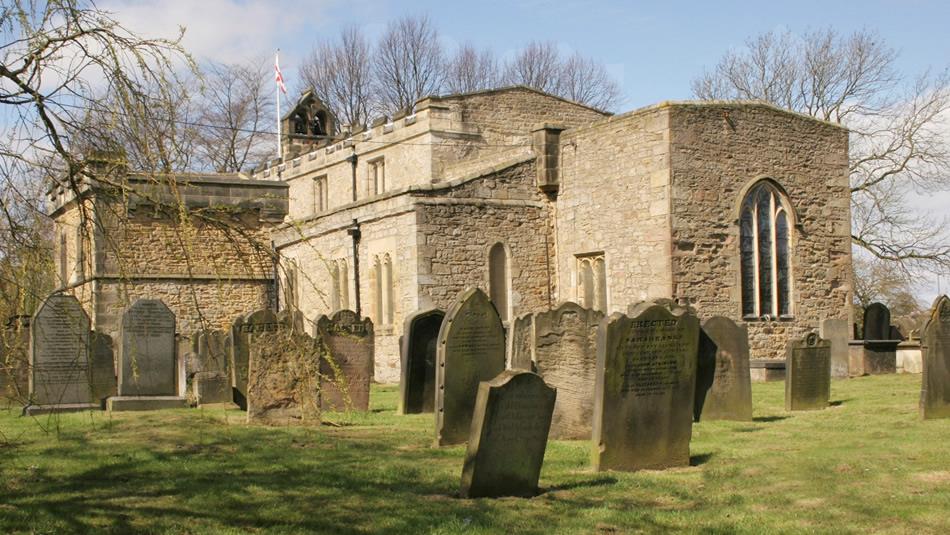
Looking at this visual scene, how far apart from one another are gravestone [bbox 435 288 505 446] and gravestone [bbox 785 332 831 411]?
4680 mm

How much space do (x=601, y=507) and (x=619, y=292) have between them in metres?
16.5

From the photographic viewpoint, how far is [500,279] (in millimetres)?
26406

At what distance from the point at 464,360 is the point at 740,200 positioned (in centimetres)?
1325

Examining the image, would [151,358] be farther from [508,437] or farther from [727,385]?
[508,437]

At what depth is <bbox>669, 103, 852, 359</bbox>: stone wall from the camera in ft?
78.1

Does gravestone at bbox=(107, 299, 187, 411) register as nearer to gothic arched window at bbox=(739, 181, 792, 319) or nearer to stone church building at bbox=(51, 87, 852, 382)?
stone church building at bbox=(51, 87, 852, 382)

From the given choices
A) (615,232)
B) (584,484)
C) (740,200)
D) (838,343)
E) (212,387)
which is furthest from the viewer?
(615,232)

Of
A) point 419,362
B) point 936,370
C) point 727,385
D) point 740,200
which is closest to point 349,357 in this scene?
point 419,362

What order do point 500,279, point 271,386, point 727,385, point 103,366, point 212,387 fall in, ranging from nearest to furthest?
point 271,386 < point 727,385 < point 212,387 < point 103,366 < point 500,279

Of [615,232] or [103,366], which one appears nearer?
[103,366]

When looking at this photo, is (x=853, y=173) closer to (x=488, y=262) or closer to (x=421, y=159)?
(x=421, y=159)

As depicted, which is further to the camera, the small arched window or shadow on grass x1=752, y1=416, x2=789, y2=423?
Answer: the small arched window

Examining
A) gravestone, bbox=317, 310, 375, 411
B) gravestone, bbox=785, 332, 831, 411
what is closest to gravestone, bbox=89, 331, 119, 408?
gravestone, bbox=317, 310, 375, 411

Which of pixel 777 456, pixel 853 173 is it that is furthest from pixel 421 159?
pixel 777 456
